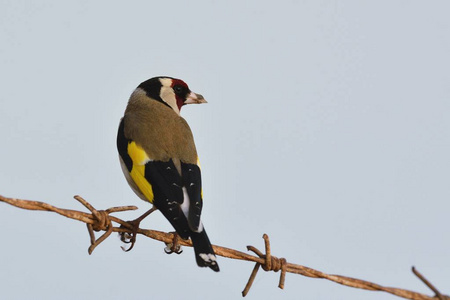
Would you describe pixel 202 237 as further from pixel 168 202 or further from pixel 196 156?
pixel 196 156

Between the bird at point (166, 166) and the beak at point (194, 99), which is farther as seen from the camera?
the beak at point (194, 99)

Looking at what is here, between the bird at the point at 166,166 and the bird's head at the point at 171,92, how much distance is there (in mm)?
381

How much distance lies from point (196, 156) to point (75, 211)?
2.37 m

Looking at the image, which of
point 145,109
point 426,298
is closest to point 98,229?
point 426,298

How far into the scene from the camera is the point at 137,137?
7.12 m

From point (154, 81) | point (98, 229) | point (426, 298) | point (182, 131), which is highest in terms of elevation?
point (154, 81)

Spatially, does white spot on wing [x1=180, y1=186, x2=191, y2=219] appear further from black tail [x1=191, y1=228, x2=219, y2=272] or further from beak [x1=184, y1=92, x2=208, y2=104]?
beak [x1=184, y1=92, x2=208, y2=104]

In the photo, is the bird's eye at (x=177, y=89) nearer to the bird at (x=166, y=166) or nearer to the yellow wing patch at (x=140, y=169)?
the bird at (x=166, y=166)

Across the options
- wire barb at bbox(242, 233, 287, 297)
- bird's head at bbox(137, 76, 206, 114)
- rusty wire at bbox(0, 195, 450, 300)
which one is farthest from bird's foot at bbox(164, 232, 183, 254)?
bird's head at bbox(137, 76, 206, 114)

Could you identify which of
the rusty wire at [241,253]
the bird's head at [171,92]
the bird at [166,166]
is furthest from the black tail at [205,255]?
the bird's head at [171,92]

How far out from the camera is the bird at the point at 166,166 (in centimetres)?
601

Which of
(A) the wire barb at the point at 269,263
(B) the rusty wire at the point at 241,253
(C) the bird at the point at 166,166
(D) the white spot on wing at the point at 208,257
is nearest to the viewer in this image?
(B) the rusty wire at the point at 241,253

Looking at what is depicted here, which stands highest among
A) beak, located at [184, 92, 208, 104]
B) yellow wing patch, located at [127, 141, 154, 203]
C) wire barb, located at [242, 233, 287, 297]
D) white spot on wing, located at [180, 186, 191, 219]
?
beak, located at [184, 92, 208, 104]

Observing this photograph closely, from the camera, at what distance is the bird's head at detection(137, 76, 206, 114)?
8711 mm
